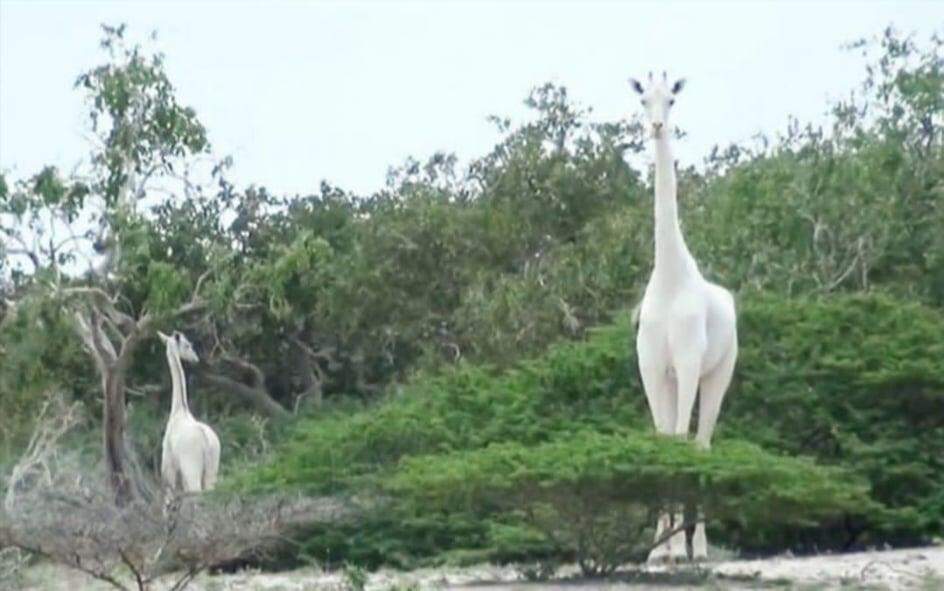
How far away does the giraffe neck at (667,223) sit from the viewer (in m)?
15.1

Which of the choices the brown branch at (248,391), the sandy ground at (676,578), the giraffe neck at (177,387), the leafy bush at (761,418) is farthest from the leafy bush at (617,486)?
the brown branch at (248,391)

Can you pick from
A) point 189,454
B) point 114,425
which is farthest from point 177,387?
point 114,425

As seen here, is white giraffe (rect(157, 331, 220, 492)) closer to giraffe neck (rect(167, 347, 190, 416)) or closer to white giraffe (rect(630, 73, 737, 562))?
giraffe neck (rect(167, 347, 190, 416))

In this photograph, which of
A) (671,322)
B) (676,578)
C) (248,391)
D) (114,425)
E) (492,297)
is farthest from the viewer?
(248,391)

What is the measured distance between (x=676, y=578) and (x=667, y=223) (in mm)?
2722

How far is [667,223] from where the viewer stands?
15.2m

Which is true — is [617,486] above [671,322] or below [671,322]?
below

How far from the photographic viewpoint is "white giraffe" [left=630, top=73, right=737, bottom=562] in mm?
15086

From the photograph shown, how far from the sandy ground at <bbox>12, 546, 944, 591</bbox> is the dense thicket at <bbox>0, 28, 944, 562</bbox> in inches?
33.9

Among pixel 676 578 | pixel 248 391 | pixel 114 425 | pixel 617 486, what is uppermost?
pixel 248 391

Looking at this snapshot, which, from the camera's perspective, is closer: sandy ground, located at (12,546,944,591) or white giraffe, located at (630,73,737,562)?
sandy ground, located at (12,546,944,591)

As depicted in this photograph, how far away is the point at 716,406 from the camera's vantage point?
1595 cm

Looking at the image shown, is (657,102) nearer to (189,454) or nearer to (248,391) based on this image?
(189,454)

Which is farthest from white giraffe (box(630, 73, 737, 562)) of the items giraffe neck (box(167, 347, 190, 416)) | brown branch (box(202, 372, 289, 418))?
brown branch (box(202, 372, 289, 418))
